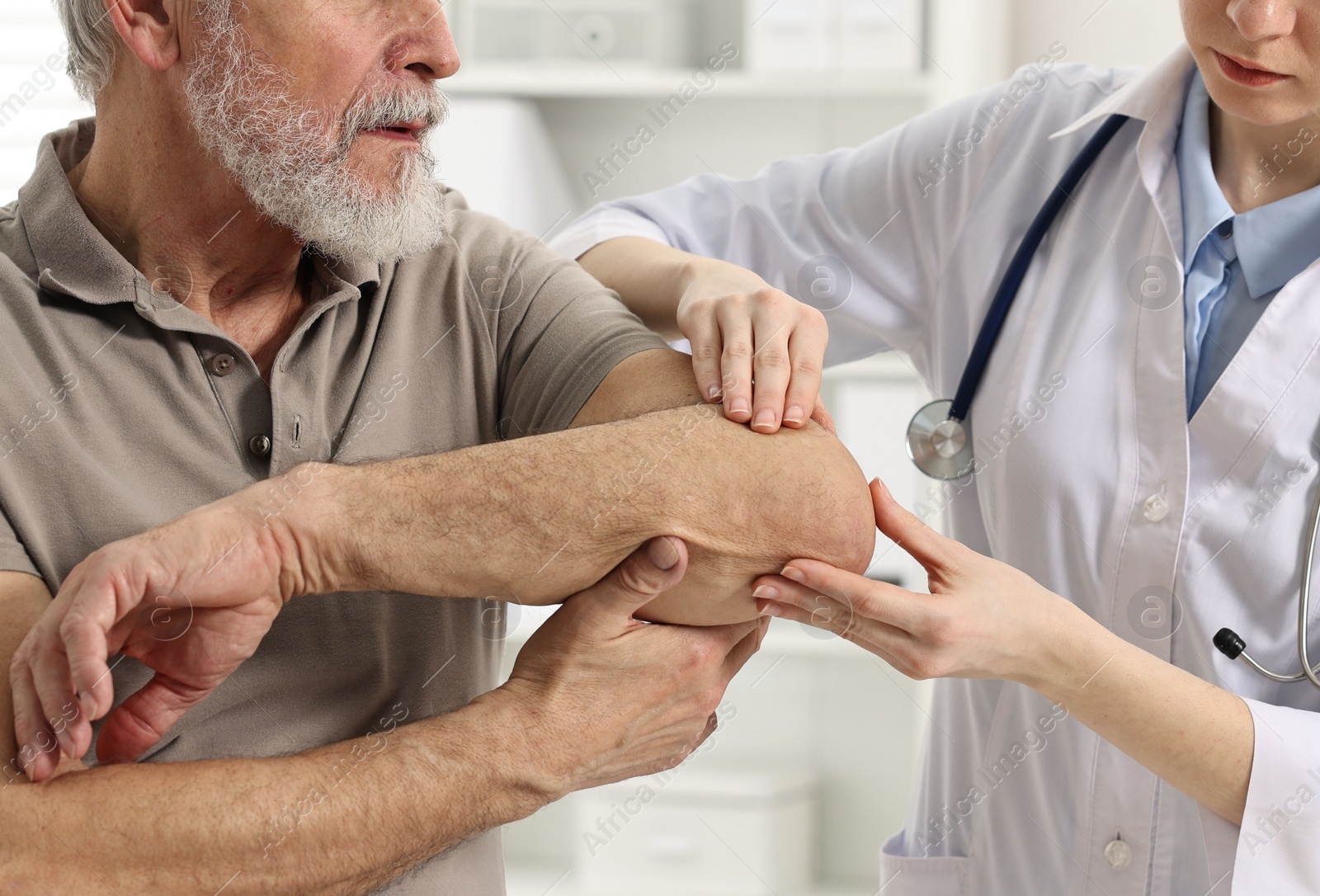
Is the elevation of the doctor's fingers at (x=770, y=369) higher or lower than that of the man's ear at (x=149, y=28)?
lower

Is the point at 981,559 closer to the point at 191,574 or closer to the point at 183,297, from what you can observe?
the point at 191,574

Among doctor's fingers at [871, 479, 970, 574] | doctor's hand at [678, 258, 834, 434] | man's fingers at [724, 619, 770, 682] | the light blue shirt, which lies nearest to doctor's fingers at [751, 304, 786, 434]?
doctor's hand at [678, 258, 834, 434]

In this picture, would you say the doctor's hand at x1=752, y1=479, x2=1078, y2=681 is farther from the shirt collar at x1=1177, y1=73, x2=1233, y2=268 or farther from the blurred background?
the blurred background

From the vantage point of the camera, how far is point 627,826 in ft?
7.41

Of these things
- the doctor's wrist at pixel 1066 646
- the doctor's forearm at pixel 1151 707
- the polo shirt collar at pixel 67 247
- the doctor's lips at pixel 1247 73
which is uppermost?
the doctor's lips at pixel 1247 73

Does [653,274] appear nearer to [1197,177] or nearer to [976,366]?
[976,366]

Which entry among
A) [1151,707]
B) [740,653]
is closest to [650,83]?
[740,653]

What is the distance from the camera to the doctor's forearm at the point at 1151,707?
988 mm

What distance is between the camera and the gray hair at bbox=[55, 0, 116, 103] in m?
1.09

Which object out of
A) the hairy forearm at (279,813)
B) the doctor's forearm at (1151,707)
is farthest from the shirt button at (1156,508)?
the hairy forearm at (279,813)

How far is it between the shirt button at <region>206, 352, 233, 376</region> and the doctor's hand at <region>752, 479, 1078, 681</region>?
0.50 metres

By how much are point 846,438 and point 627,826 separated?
0.87 metres

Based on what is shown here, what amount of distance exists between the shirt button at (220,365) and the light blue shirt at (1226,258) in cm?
91

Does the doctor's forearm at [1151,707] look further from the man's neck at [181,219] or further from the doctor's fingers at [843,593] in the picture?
the man's neck at [181,219]
